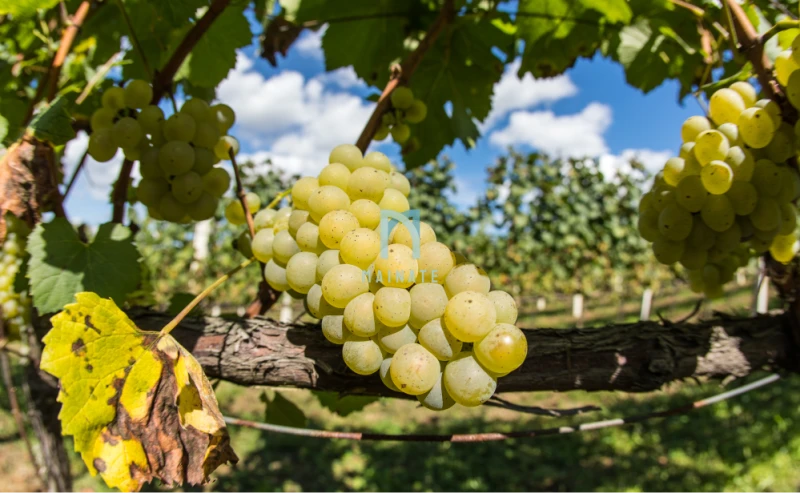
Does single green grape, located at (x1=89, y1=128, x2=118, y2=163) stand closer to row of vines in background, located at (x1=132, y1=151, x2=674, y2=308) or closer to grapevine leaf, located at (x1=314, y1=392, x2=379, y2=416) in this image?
grapevine leaf, located at (x1=314, y1=392, x2=379, y2=416)

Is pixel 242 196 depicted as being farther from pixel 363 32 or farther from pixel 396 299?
pixel 363 32

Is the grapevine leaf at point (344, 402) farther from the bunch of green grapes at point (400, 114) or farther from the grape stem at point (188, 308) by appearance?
the bunch of green grapes at point (400, 114)

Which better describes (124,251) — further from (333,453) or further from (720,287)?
(333,453)

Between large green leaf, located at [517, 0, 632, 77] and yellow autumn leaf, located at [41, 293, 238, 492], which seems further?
large green leaf, located at [517, 0, 632, 77]

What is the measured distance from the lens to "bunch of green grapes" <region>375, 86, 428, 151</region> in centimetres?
120

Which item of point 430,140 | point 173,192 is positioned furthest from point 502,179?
point 173,192

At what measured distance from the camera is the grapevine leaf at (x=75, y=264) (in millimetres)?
981

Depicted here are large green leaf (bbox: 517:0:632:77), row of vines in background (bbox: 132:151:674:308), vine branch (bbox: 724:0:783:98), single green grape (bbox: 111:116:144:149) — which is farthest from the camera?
row of vines in background (bbox: 132:151:674:308)

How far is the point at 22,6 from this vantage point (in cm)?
94

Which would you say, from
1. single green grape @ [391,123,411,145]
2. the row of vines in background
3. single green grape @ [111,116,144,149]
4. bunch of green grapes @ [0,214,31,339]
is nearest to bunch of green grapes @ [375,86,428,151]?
single green grape @ [391,123,411,145]

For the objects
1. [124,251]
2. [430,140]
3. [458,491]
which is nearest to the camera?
[124,251]

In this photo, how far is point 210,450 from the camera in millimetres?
741

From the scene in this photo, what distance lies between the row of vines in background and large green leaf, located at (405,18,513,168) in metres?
7.80

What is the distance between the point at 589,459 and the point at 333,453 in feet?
7.31
